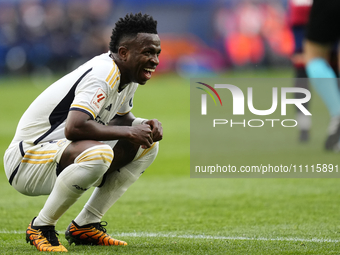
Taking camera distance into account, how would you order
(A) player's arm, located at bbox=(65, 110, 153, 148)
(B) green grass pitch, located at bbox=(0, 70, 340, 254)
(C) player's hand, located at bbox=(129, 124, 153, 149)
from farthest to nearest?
(B) green grass pitch, located at bbox=(0, 70, 340, 254)
(C) player's hand, located at bbox=(129, 124, 153, 149)
(A) player's arm, located at bbox=(65, 110, 153, 148)

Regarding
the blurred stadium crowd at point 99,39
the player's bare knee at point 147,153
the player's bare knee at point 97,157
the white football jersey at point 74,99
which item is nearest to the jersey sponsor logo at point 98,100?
the white football jersey at point 74,99

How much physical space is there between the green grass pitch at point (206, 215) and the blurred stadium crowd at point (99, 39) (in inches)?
682

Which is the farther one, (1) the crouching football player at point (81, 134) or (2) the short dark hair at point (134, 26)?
(2) the short dark hair at point (134, 26)

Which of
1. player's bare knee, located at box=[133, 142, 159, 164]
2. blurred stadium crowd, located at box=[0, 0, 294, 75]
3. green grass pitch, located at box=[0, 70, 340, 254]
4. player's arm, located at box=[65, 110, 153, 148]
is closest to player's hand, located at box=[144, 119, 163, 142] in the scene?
player's arm, located at box=[65, 110, 153, 148]

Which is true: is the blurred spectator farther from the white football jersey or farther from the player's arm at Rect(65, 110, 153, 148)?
the player's arm at Rect(65, 110, 153, 148)

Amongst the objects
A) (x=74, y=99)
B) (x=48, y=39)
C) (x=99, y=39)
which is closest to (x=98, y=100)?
(x=74, y=99)

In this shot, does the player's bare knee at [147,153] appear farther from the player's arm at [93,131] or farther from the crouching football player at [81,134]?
the player's arm at [93,131]

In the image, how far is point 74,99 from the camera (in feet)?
10.5

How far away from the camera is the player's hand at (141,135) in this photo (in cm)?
326

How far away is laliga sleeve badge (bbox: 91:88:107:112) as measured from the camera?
3.16 meters

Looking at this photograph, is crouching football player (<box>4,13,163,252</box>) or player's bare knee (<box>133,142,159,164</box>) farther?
player's bare knee (<box>133,142,159,164</box>)

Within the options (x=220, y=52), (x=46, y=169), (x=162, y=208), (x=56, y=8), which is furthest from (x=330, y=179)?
(x=56, y=8)

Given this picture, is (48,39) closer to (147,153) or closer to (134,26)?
(147,153)

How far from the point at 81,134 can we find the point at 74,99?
226mm
